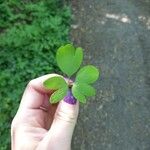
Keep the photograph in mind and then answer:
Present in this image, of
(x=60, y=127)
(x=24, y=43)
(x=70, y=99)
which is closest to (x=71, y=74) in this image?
(x=70, y=99)

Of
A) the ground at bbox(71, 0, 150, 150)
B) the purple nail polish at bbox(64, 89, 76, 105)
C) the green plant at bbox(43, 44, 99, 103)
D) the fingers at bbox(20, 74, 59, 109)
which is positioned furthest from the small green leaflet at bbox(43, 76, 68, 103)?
the ground at bbox(71, 0, 150, 150)

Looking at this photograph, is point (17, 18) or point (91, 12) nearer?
point (17, 18)

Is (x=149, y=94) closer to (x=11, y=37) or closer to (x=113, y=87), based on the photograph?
(x=113, y=87)

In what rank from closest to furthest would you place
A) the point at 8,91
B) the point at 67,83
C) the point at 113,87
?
the point at 67,83, the point at 8,91, the point at 113,87

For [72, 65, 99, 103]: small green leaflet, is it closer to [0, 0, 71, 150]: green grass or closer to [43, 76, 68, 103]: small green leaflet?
[43, 76, 68, 103]: small green leaflet

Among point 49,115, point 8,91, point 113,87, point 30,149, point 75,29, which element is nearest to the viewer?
point 30,149

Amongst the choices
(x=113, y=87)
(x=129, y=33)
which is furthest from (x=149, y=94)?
(x=129, y=33)

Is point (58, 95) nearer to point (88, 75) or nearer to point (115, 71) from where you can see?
point (88, 75)
